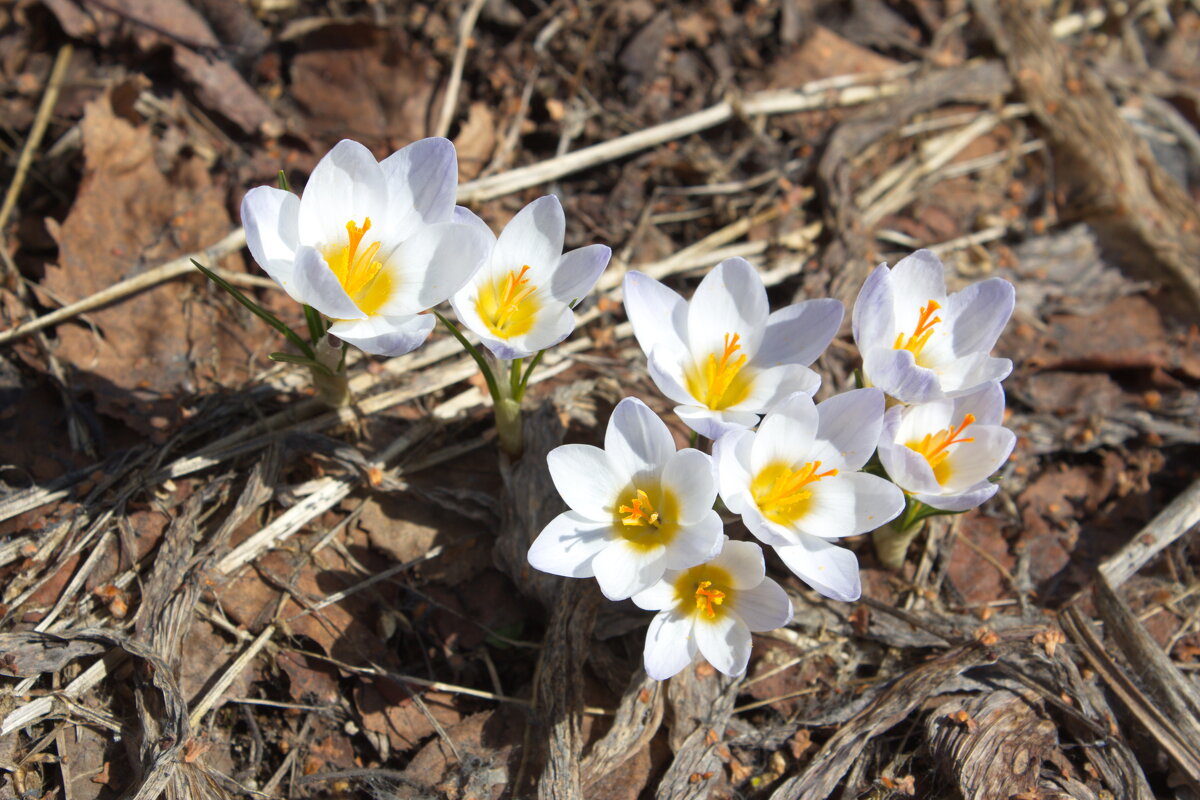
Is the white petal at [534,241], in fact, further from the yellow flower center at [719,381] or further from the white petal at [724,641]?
the white petal at [724,641]

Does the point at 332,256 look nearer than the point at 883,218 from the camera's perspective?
Yes

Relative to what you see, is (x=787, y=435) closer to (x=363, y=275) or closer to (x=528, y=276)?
(x=528, y=276)

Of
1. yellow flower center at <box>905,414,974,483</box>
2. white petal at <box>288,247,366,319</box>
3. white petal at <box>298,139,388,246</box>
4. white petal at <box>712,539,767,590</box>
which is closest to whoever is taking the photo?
white petal at <box>288,247,366,319</box>

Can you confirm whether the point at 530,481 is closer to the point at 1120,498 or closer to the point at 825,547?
the point at 825,547

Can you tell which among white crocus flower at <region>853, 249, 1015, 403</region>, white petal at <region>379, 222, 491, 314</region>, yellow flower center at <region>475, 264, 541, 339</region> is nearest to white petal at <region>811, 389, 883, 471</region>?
white crocus flower at <region>853, 249, 1015, 403</region>

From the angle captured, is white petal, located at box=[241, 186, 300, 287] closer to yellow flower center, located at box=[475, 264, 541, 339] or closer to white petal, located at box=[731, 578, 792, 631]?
yellow flower center, located at box=[475, 264, 541, 339]

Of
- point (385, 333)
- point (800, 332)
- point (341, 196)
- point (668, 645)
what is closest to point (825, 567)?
point (668, 645)

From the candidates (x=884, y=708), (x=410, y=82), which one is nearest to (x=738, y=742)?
(x=884, y=708)
